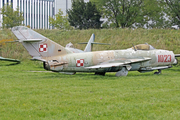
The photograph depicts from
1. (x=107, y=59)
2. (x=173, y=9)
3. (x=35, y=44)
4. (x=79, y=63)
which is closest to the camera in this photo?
(x=35, y=44)

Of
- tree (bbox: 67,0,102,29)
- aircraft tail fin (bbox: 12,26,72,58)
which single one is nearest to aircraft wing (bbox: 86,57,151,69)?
aircraft tail fin (bbox: 12,26,72,58)

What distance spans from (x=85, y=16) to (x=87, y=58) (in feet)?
125

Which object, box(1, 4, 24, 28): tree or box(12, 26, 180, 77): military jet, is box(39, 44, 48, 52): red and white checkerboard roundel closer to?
box(12, 26, 180, 77): military jet

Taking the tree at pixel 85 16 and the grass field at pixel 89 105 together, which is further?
the tree at pixel 85 16

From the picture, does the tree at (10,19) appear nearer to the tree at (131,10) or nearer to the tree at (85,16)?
the tree at (85,16)

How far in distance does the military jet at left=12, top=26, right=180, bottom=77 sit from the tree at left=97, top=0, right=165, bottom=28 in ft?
103

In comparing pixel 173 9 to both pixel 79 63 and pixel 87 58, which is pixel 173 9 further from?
pixel 79 63

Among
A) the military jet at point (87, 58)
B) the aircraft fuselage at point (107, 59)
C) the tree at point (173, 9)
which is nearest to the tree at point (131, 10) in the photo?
the tree at point (173, 9)

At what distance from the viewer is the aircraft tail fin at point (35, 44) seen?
686 inches

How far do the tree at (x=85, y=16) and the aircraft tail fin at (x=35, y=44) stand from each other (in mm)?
37657

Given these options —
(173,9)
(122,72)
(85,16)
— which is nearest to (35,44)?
(122,72)

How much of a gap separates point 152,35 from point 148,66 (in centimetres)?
2229

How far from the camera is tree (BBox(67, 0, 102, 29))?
180ft

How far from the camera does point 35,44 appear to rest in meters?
17.8
